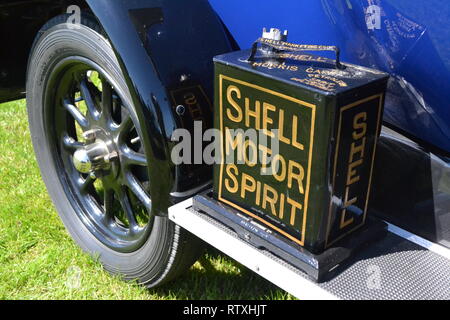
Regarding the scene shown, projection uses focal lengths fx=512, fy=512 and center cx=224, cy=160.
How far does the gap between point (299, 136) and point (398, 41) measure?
35 centimetres

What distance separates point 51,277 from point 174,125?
98 cm

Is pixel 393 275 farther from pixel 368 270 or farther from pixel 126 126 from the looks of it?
pixel 126 126

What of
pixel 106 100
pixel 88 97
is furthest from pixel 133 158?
pixel 88 97

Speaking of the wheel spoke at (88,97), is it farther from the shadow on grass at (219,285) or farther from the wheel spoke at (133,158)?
the shadow on grass at (219,285)

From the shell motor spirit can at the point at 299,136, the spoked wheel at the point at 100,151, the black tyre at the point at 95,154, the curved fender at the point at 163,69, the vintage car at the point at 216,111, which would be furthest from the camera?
the spoked wheel at the point at 100,151

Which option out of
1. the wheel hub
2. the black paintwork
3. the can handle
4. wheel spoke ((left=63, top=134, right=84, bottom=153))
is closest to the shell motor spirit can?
the can handle

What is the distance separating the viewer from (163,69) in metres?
1.42

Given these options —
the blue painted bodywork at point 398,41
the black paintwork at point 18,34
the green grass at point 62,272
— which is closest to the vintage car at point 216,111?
the blue painted bodywork at point 398,41

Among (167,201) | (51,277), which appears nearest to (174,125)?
(167,201)

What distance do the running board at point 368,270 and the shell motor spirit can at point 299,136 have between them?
0.25 ft

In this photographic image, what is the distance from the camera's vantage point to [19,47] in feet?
7.22

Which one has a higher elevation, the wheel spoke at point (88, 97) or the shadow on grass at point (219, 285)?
the wheel spoke at point (88, 97)

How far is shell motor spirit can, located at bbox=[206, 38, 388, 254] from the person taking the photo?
43.4 inches

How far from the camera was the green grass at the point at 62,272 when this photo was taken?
189cm
